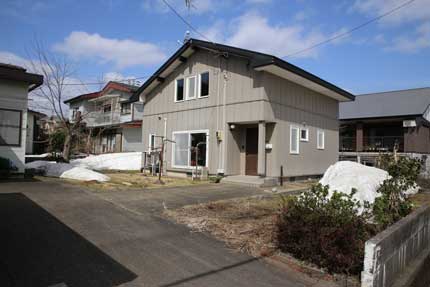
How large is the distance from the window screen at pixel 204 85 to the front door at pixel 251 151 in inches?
105

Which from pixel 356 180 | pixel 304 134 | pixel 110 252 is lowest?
pixel 110 252

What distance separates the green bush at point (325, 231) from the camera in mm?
3447

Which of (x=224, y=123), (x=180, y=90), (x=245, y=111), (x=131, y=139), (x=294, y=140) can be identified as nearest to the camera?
(x=245, y=111)

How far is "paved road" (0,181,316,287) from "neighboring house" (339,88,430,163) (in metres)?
19.3

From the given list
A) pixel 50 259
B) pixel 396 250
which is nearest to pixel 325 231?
pixel 396 250

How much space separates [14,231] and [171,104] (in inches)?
445

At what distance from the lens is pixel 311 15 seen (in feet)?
36.5

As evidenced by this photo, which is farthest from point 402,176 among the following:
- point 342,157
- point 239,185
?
point 342,157

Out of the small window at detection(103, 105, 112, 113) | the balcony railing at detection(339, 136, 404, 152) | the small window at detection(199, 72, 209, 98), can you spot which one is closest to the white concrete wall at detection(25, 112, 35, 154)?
the small window at detection(103, 105, 112, 113)

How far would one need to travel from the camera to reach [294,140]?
Answer: 13.0 metres

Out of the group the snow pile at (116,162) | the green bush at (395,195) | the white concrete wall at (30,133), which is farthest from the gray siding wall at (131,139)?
the green bush at (395,195)

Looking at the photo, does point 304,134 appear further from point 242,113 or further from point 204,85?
point 204,85

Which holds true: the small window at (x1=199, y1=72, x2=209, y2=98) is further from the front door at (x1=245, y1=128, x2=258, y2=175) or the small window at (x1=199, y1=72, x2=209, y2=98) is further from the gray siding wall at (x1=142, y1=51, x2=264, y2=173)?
the front door at (x1=245, y1=128, x2=258, y2=175)

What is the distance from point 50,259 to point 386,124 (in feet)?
83.6
